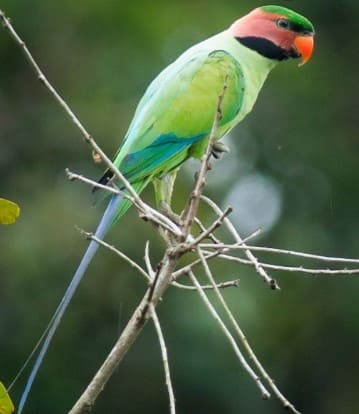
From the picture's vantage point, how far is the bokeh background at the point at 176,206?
6.51 m

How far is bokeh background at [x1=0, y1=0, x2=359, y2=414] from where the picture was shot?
651cm

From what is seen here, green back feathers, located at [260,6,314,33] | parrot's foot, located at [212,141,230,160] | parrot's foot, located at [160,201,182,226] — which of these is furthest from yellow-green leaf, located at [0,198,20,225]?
green back feathers, located at [260,6,314,33]

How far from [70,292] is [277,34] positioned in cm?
145

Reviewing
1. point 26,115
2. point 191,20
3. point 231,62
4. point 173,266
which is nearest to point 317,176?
point 191,20

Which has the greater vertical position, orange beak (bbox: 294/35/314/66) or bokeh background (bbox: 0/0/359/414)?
orange beak (bbox: 294/35/314/66)

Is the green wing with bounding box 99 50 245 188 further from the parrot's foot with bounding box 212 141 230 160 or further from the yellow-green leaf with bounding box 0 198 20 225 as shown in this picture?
the yellow-green leaf with bounding box 0 198 20 225

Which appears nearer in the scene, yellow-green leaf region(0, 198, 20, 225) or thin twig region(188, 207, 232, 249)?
thin twig region(188, 207, 232, 249)

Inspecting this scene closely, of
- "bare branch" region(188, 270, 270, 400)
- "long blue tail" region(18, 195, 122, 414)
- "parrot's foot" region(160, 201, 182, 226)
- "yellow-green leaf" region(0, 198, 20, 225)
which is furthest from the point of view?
"parrot's foot" region(160, 201, 182, 226)

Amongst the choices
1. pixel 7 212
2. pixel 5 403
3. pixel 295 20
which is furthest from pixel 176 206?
pixel 5 403

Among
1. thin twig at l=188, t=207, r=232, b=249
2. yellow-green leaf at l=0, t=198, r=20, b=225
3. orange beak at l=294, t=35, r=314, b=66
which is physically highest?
yellow-green leaf at l=0, t=198, r=20, b=225

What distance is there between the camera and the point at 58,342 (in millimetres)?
6684

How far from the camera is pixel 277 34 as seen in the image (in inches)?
157

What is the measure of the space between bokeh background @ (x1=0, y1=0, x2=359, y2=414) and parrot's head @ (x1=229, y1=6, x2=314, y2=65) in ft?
7.69

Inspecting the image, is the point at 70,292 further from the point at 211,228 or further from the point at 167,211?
the point at 167,211
